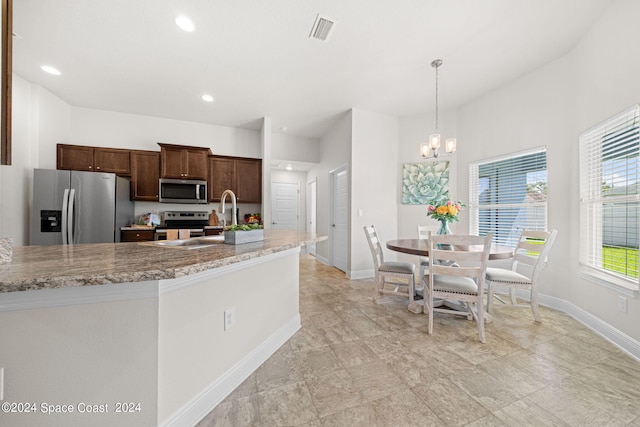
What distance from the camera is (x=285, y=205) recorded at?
7.02m

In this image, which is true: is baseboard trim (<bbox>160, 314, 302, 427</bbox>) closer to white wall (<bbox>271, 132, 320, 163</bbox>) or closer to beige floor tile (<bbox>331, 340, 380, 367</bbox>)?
beige floor tile (<bbox>331, 340, 380, 367</bbox>)

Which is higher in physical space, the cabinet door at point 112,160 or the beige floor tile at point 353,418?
the cabinet door at point 112,160

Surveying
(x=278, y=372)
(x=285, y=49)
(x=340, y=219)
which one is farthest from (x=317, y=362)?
(x=340, y=219)

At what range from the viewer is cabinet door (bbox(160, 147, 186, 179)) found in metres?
4.26

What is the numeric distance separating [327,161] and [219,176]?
2294 mm

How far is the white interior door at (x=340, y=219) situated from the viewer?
15.0 feet

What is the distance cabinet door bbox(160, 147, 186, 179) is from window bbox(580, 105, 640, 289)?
221 inches

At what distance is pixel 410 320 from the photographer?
256 cm

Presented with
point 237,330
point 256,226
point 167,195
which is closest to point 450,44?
point 256,226

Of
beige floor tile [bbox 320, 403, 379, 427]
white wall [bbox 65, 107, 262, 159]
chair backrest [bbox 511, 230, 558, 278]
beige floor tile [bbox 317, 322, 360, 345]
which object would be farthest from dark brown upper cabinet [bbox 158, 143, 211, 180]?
chair backrest [bbox 511, 230, 558, 278]

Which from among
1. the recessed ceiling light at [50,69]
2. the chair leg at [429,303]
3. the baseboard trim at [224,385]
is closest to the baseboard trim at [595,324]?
the chair leg at [429,303]

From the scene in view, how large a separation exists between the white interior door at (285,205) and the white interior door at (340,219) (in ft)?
6.67

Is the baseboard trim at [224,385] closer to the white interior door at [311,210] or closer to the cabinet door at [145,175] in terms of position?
the cabinet door at [145,175]

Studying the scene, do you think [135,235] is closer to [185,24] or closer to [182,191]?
[182,191]
